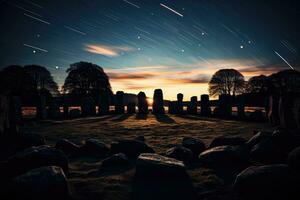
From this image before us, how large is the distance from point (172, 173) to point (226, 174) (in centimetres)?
96

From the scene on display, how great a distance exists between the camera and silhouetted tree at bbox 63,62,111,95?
39500mm

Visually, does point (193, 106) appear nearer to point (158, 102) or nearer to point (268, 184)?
point (158, 102)

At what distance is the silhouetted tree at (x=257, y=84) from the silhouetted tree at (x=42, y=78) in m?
32.2

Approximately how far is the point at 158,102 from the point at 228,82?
81.5ft

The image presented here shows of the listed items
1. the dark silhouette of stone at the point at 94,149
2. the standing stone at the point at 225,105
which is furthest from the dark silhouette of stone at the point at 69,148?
the standing stone at the point at 225,105

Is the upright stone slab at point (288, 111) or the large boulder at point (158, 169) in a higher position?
the upright stone slab at point (288, 111)

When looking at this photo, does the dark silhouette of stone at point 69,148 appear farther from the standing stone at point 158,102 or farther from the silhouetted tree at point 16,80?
the silhouetted tree at point 16,80

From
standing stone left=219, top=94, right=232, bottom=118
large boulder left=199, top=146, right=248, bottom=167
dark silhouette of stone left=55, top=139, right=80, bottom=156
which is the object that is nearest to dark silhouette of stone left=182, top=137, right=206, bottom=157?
large boulder left=199, top=146, right=248, bottom=167

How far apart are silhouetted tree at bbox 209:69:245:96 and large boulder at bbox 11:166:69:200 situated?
39103 millimetres

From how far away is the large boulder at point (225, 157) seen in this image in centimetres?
470

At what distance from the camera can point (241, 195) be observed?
3201 millimetres

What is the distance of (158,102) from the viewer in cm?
1933

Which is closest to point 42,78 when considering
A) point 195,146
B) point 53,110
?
point 53,110

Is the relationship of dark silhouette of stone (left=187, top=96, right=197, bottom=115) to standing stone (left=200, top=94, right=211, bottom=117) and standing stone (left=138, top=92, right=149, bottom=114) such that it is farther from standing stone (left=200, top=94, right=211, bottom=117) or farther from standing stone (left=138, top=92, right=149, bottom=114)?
standing stone (left=138, top=92, right=149, bottom=114)
